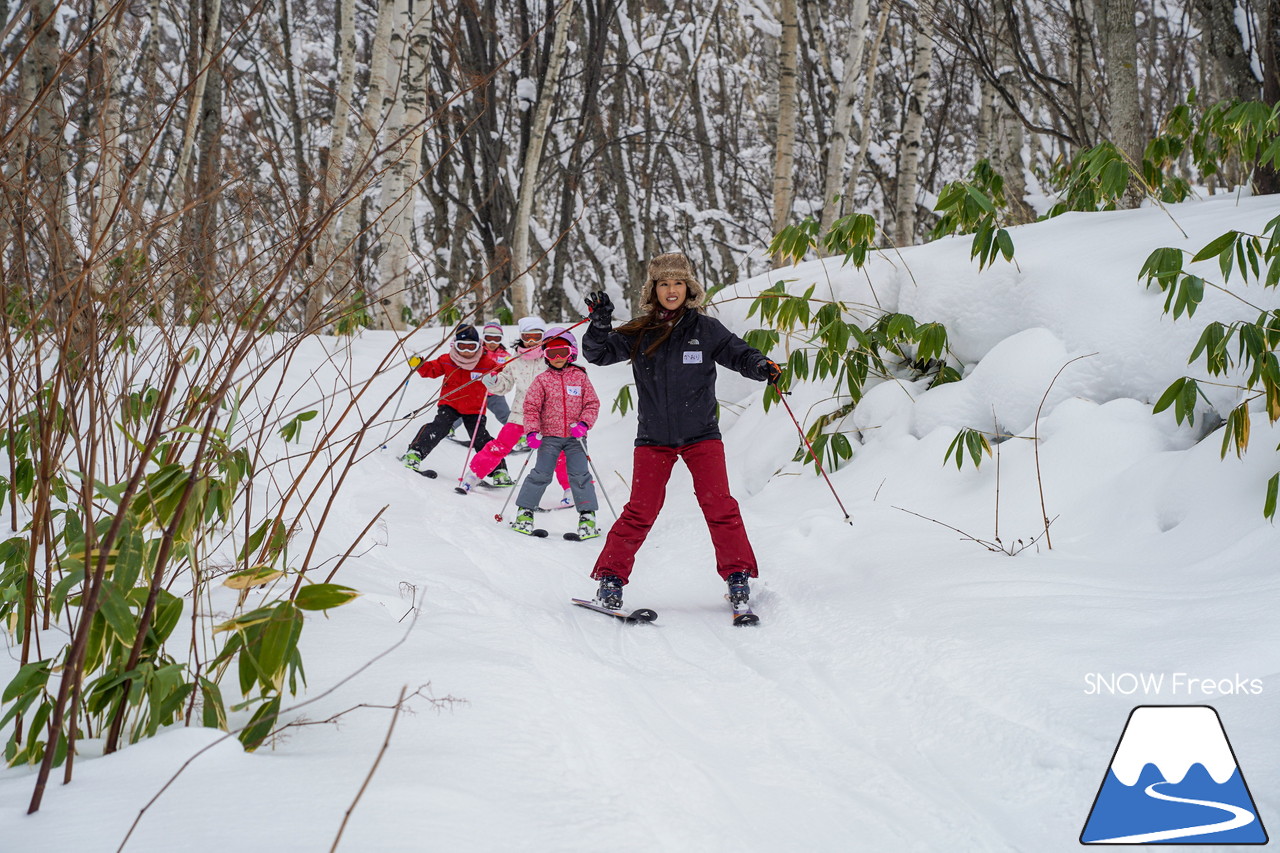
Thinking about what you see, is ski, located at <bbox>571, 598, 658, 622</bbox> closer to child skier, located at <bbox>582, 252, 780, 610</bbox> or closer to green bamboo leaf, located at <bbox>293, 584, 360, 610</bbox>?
child skier, located at <bbox>582, 252, 780, 610</bbox>

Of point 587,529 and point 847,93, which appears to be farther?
point 847,93

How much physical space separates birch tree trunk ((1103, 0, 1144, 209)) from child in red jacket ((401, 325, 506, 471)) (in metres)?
5.02

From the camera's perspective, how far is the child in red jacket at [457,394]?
269 inches

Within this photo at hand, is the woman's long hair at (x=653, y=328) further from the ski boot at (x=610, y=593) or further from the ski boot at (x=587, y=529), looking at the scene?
the ski boot at (x=587, y=529)

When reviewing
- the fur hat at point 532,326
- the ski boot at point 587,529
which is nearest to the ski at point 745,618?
the ski boot at point 587,529

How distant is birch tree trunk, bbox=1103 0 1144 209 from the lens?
17.7 ft

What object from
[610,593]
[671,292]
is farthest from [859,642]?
[671,292]

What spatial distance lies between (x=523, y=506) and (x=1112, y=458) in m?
3.49

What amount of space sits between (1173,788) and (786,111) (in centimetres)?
845

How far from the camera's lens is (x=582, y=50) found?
15922 millimetres

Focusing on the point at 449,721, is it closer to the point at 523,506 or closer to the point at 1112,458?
the point at 1112,458

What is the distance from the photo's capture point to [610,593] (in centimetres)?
366

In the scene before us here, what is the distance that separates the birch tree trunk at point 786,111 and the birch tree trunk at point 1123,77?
389cm

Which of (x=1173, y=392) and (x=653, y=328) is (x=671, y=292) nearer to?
(x=653, y=328)
